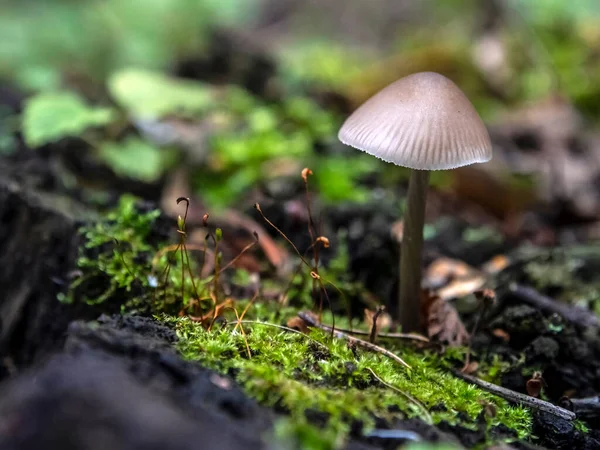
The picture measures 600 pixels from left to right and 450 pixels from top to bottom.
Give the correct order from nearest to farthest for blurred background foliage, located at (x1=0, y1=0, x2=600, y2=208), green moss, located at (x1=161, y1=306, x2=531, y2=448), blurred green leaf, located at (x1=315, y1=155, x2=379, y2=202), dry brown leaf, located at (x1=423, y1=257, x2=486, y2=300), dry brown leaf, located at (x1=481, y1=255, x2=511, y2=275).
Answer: green moss, located at (x1=161, y1=306, x2=531, y2=448), dry brown leaf, located at (x1=423, y1=257, x2=486, y2=300), dry brown leaf, located at (x1=481, y1=255, x2=511, y2=275), blurred green leaf, located at (x1=315, y1=155, x2=379, y2=202), blurred background foliage, located at (x1=0, y1=0, x2=600, y2=208)

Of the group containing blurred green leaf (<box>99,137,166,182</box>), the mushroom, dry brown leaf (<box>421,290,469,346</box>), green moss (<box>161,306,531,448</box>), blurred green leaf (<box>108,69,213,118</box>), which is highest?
blurred green leaf (<box>108,69,213,118</box>)

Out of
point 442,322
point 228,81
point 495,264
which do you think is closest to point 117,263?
point 442,322

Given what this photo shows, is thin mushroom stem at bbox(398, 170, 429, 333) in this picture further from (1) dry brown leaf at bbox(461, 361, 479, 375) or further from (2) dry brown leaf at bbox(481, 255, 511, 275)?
(2) dry brown leaf at bbox(481, 255, 511, 275)

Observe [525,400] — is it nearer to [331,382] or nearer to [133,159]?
[331,382]

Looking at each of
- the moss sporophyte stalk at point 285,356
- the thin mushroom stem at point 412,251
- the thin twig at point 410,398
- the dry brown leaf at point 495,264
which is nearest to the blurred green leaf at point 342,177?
the dry brown leaf at point 495,264

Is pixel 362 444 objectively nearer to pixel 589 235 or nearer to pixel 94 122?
pixel 94 122

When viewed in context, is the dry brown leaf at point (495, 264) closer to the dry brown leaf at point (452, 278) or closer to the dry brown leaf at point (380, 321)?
the dry brown leaf at point (452, 278)

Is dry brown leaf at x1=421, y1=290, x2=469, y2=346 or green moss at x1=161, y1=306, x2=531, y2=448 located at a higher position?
dry brown leaf at x1=421, y1=290, x2=469, y2=346

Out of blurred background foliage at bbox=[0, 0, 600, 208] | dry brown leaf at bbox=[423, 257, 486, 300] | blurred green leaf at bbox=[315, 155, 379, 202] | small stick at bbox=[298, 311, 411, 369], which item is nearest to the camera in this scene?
small stick at bbox=[298, 311, 411, 369]

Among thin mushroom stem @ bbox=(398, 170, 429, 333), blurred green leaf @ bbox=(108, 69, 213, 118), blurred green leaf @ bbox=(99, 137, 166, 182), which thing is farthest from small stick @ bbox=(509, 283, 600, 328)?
blurred green leaf @ bbox=(108, 69, 213, 118)
